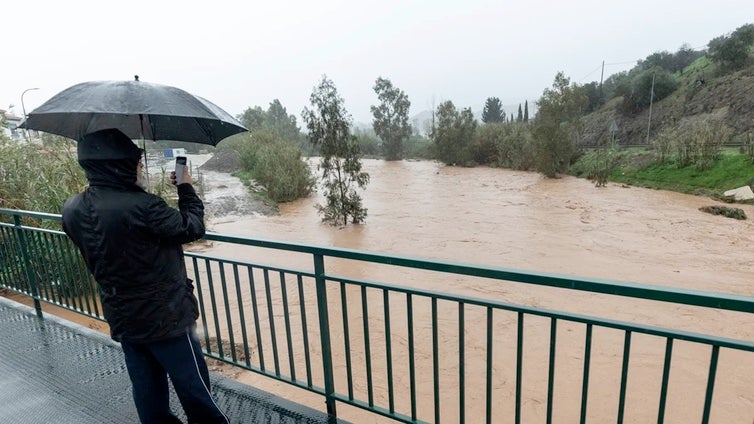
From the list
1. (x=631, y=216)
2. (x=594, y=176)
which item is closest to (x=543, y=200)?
(x=631, y=216)

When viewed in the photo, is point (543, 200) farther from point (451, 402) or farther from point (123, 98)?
point (123, 98)

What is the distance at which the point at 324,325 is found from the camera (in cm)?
222

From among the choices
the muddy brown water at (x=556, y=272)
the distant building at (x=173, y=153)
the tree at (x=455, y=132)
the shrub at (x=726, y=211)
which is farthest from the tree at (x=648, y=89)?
the distant building at (x=173, y=153)

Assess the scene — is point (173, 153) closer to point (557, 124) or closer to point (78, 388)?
point (78, 388)

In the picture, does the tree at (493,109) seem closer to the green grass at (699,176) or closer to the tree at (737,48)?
the tree at (737,48)

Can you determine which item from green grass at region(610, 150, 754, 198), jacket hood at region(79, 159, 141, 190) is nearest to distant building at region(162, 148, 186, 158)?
jacket hood at region(79, 159, 141, 190)

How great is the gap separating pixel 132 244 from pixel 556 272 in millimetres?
4522

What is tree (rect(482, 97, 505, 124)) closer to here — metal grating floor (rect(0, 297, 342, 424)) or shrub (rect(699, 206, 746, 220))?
shrub (rect(699, 206, 746, 220))

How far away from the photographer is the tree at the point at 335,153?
46.3 feet

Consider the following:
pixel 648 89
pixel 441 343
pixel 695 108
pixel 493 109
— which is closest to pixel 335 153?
pixel 441 343

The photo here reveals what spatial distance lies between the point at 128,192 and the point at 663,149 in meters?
26.0

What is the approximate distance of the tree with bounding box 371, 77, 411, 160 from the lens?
48.3 meters

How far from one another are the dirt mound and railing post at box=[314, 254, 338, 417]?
1259 inches

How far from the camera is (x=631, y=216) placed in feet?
48.9
